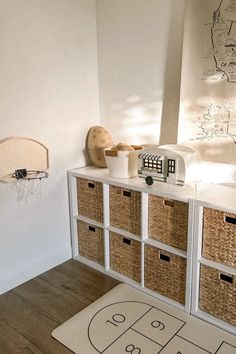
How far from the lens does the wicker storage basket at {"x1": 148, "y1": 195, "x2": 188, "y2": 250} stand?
1.88 metres

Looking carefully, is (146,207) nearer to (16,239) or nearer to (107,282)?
(107,282)

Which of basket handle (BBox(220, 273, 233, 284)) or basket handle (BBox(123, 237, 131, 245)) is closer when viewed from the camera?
basket handle (BBox(220, 273, 233, 284))

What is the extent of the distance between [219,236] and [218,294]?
0.34m

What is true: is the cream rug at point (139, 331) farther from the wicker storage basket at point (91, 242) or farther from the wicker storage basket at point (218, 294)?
the wicker storage basket at point (91, 242)

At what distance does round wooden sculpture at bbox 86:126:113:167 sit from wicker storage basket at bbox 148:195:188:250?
2.16ft

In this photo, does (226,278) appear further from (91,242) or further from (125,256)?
(91,242)

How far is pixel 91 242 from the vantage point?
2480 mm

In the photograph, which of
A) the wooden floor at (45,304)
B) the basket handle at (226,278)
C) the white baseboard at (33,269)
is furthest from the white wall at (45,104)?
the basket handle at (226,278)

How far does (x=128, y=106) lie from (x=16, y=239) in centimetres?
126

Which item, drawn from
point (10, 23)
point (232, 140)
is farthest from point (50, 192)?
point (232, 140)

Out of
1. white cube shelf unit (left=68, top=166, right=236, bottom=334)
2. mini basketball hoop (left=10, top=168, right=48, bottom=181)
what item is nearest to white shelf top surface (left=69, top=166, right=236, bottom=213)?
white cube shelf unit (left=68, top=166, right=236, bottom=334)

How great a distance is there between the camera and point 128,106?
2447mm

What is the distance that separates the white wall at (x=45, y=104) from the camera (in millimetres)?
2041

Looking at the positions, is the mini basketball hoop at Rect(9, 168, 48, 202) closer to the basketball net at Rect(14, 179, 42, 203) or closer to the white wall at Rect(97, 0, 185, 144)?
the basketball net at Rect(14, 179, 42, 203)
